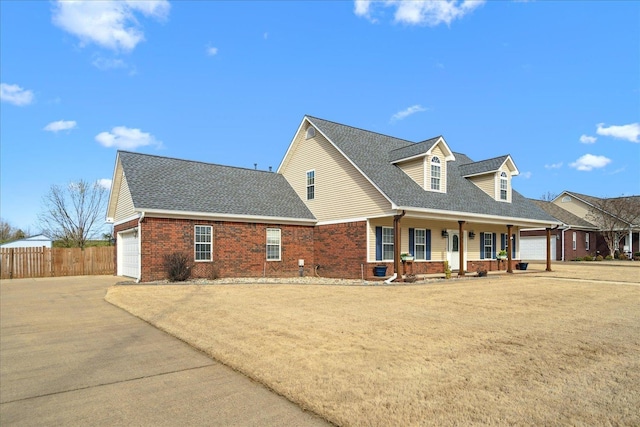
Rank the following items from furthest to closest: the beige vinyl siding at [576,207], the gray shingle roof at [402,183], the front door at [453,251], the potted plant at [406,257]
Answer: the beige vinyl siding at [576,207], the front door at [453,251], the potted plant at [406,257], the gray shingle roof at [402,183]

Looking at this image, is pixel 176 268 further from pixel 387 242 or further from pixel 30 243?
pixel 30 243

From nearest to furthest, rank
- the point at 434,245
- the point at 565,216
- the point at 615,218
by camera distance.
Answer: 1. the point at 434,245
2. the point at 615,218
3. the point at 565,216

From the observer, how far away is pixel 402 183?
19.4 meters

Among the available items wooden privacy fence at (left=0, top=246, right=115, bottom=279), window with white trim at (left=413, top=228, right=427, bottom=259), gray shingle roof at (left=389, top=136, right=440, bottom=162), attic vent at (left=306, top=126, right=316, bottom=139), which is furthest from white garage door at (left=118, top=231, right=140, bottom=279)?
gray shingle roof at (left=389, top=136, right=440, bottom=162)

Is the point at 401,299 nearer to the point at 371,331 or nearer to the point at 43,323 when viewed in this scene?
the point at 371,331

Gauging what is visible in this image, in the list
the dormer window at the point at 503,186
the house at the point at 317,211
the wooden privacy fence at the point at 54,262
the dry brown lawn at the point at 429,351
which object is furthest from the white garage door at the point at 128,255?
the dormer window at the point at 503,186

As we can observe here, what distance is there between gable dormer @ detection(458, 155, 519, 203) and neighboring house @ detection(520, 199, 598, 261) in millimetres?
13354

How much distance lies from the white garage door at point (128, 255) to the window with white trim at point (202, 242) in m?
2.34

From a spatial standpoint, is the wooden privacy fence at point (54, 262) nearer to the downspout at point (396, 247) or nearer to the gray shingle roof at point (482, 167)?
the downspout at point (396, 247)

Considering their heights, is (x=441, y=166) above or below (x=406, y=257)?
above

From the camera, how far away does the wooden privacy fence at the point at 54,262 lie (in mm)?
21938

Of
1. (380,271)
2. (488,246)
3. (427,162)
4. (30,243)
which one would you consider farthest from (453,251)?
(30,243)

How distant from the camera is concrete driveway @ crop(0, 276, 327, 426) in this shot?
4223 millimetres

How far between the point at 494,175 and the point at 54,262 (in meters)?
24.1
